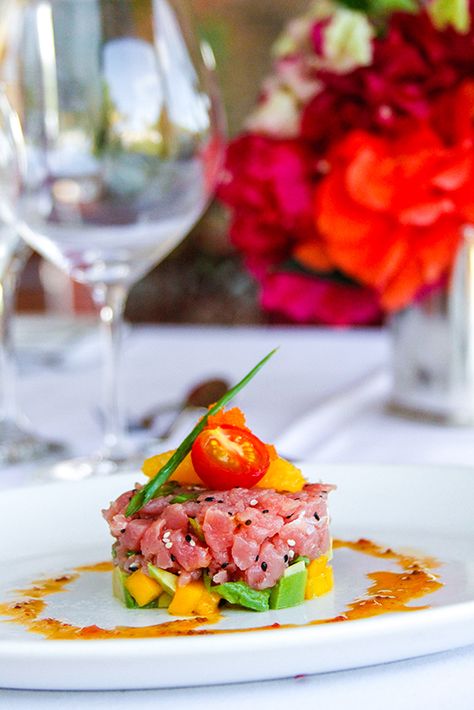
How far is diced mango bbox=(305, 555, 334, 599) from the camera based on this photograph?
792mm

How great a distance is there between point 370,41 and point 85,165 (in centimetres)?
38

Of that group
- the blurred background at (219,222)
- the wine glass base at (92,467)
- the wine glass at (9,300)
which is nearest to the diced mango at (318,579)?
the wine glass base at (92,467)

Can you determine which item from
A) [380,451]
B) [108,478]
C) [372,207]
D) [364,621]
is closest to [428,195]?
[372,207]

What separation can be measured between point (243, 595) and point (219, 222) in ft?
17.3

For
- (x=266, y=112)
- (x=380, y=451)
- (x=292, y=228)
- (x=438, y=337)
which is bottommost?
(x=380, y=451)

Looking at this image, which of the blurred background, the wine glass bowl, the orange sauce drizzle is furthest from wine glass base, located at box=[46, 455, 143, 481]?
the blurred background

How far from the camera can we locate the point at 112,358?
132cm

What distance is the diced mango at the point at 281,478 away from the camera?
2.68ft

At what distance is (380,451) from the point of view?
135cm

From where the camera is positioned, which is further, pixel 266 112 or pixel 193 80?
pixel 266 112

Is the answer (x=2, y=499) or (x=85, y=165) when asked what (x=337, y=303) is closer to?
(x=85, y=165)

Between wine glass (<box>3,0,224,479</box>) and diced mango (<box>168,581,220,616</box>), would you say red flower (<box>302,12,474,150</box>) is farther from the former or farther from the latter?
diced mango (<box>168,581,220,616</box>)

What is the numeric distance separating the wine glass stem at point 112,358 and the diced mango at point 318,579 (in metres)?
0.51

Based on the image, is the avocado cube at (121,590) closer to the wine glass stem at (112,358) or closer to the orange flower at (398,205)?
the wine glass stem at (112,358)
